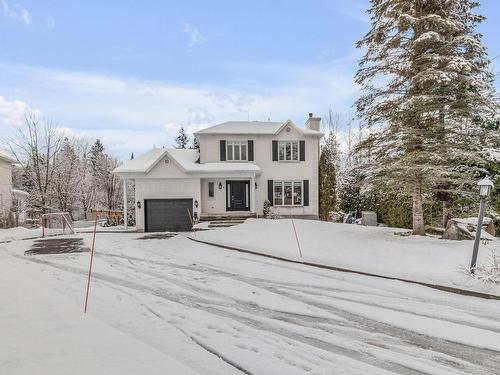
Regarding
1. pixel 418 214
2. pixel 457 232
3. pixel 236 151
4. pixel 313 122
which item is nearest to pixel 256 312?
pixel 457 232

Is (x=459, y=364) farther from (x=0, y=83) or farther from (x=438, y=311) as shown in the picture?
(x=0, y=83)

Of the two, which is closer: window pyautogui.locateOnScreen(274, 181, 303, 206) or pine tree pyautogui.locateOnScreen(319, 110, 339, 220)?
window pyautogui.locateOnScreen(274, 181, 303, 206)

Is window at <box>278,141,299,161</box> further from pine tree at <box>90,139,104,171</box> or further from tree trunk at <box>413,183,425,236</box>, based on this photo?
pine tree at <box>90,139,104,171</box>

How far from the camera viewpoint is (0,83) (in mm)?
26516

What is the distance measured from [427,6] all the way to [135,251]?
14587mm

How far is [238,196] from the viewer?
22.2 m

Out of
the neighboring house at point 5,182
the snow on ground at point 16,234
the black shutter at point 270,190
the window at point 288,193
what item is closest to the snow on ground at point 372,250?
the black shutter at point 270,190

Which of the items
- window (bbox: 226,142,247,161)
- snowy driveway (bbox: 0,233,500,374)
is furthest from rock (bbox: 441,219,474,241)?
window (bbox: 226,142,247,161)

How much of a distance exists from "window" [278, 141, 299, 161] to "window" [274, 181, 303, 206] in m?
1.58

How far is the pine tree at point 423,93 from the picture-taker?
41.0 ft

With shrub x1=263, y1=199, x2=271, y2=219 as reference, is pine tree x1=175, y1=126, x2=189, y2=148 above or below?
above

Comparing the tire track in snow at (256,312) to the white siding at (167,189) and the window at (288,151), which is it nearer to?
the white siding at (167,189)

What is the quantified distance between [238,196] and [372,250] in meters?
12.2

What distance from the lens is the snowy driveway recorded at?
4.00m
